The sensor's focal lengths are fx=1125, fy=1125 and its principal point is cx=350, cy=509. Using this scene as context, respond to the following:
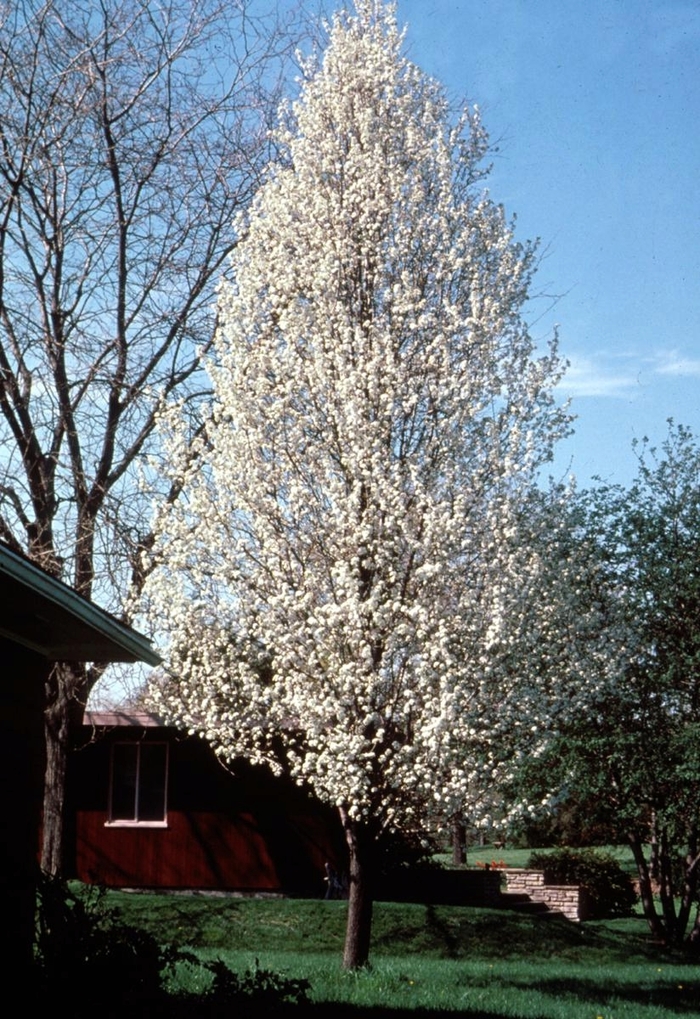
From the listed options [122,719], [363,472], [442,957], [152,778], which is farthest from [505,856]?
[363,472]

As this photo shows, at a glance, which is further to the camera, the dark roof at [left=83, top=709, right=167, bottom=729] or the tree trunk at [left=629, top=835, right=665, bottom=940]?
the tree trunk at [left=629, top=835, right=665, bottom=940]

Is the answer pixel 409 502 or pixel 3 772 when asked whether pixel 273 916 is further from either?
pixel 3 772

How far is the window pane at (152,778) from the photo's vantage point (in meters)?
21.3

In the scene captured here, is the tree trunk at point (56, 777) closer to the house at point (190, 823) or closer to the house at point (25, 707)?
the house at point (190, 823)

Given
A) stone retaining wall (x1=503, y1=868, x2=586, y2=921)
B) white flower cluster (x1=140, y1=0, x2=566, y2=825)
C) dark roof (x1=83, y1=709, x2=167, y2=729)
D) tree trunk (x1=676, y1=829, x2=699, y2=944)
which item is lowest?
stone retaining wall (x1=503, y1=868, x2=586, y2=921)

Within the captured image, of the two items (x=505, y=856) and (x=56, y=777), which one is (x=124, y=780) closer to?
(x=56, y=777)

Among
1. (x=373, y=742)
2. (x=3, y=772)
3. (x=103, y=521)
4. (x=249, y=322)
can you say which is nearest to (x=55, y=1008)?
(x=3, y=772)

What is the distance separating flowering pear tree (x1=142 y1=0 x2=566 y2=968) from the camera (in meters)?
12.4

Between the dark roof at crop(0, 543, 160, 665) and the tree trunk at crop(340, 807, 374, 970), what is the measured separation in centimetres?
549

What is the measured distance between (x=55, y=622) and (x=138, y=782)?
14.4 m

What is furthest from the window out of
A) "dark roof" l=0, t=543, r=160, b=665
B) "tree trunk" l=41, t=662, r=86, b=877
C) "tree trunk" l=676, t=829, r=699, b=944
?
"dark roof" l=0, t=543, r=160, b=665

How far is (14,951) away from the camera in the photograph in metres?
7.32

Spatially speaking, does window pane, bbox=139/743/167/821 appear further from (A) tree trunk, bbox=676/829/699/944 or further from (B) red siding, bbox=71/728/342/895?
(A) tree trunk, bbox=676/829/699/944

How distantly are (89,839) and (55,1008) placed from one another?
595 inches
